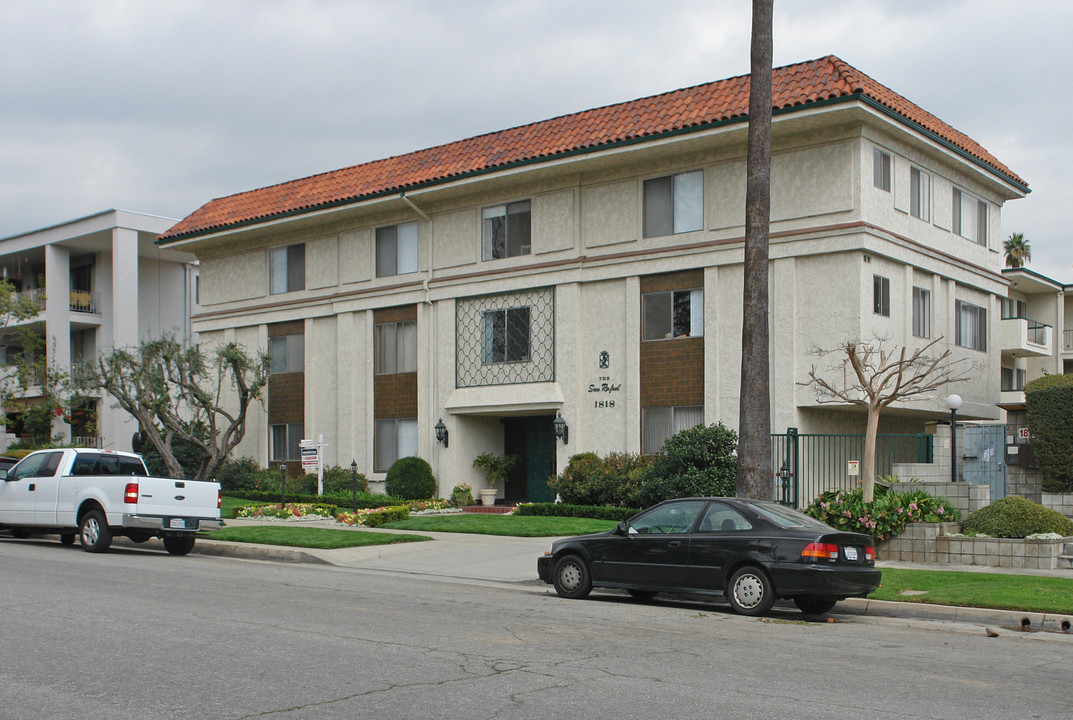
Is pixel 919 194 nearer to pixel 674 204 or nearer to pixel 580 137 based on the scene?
pixel 674 204

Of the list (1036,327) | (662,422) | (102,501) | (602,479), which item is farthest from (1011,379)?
(102,501)

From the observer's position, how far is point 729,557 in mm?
12375

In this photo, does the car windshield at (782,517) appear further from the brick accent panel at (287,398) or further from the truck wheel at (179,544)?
the brick accent panel at (287,398)

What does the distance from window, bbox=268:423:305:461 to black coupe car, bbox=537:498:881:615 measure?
21537mm

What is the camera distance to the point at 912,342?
2505 cm

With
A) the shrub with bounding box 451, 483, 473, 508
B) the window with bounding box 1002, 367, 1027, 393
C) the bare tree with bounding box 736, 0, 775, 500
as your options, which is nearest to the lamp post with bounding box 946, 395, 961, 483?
the bare tree with bounding box 736, 0, 775, 500

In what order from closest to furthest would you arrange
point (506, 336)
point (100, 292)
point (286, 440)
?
point (506, 336) < point (286, 440) < point (100, 292)

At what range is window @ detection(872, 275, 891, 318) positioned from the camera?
23.6 m

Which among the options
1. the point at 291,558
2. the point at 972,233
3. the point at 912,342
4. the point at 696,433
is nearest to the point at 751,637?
the point at 291,558

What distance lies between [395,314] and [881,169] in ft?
47.3

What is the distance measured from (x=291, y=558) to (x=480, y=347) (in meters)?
12.3

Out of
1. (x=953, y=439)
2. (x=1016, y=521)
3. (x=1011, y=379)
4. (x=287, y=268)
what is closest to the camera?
(x=1016, y=521)

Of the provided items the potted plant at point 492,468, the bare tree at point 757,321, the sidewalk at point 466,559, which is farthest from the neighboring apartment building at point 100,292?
the bare tree at point 757,321

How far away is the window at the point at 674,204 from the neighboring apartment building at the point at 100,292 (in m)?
24.4
